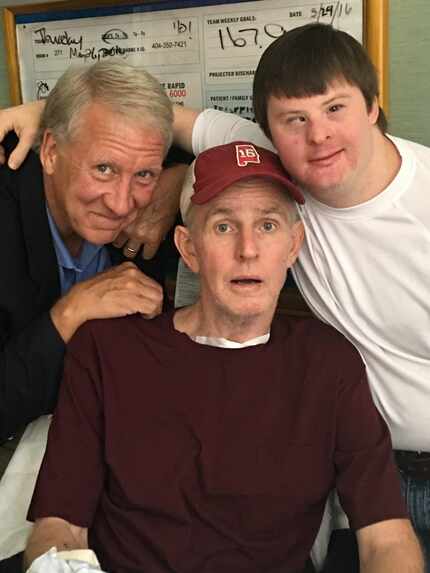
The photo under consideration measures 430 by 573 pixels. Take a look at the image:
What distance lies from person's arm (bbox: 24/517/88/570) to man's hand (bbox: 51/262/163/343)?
0.35m

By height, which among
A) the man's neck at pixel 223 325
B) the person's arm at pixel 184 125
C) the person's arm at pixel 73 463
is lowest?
the person's arm at pixel 73 463

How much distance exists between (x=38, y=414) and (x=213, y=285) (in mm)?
500

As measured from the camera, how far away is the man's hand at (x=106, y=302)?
1.41m

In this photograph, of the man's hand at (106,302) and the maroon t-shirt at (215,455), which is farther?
the man's hand at (106,302)

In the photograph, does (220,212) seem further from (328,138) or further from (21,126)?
(21,126)

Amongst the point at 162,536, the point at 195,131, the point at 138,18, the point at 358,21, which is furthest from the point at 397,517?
the point at 138,18

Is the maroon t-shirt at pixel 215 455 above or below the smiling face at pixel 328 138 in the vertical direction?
below

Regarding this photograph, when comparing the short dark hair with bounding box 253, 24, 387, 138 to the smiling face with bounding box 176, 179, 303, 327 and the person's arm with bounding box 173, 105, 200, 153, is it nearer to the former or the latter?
the smiling face with bounding box 176, 179, 303, 327

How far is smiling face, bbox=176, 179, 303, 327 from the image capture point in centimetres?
127

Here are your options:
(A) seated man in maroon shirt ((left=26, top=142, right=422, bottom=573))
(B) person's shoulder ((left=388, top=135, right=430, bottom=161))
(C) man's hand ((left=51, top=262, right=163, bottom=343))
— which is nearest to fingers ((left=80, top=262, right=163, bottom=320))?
(C) man's hand ((left=51, top=262, right=163, bottom=343))

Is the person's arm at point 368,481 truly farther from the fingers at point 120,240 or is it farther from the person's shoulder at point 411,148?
the fingers at point 120,240

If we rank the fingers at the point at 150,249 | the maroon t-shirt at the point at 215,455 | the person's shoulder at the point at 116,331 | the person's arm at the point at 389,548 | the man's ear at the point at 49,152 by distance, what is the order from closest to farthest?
the person's arm at the point at 389,548 < the maroon t-shirt at the point at 215,455 < the person's shoulder at the point at 116,331 < the man's ear at the point at 49,152 < the fingers at the point at 150,249

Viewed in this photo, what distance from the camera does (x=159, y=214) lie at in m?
1.60

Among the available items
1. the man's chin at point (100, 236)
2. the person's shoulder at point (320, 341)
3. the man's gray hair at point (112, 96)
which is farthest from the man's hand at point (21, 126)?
the person's shoulder at point (320, 341)
